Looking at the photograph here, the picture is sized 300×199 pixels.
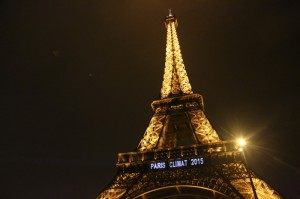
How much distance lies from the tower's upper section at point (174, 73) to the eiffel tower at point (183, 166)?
1.88m

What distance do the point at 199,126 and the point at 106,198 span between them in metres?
9.29

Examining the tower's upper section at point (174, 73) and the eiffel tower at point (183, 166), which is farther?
the tower's upper section at point (174, 73)

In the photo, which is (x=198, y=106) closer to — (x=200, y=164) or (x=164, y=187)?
(x=200, y=164)

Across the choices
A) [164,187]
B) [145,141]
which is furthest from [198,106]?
[164,187]

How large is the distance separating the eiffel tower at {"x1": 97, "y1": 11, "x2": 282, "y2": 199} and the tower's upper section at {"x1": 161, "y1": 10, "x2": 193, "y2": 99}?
74.0 inches

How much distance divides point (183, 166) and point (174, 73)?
1340 centimetres

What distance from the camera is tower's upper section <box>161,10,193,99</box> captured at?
91.4ft

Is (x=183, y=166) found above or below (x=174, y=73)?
below

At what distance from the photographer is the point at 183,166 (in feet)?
62.3

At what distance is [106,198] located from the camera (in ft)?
58.6

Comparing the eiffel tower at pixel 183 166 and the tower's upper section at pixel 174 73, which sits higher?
the tower's upper section at pixel 174 73

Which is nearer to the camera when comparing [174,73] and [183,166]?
[183,166]

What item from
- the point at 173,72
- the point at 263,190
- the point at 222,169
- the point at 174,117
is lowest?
the point at 263,190

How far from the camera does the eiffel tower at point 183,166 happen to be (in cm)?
1689
